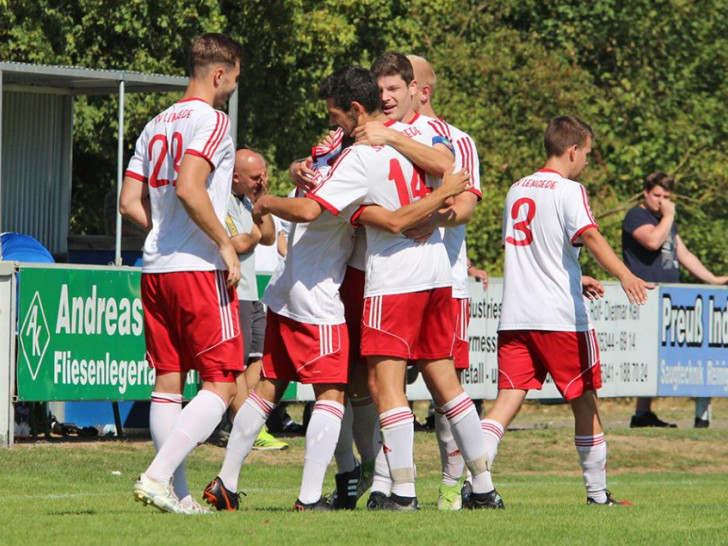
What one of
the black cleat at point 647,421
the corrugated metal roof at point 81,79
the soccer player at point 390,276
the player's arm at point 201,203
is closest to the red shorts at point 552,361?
the soccer player at point 390,276

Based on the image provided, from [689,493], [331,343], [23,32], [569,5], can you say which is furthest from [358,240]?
[569,5]

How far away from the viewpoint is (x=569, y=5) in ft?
108

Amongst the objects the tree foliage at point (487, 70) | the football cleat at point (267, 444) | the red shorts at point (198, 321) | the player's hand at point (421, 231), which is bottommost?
the football cleat at point (267, 444)

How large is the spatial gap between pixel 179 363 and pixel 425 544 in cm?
177

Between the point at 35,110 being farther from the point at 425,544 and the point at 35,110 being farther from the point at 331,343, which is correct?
the point at 425,544

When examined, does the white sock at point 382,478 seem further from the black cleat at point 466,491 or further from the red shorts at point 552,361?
the red shorts at point 552,361

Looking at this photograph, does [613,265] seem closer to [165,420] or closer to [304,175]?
[304,175]

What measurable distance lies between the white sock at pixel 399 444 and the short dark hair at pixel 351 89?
4.83 feet

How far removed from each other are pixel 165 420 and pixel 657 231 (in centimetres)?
930

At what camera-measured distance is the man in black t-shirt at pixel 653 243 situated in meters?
16.2

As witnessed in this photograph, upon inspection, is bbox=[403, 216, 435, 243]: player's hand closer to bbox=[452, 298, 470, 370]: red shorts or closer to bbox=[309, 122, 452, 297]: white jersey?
bbox=[309, 122, 452, 297]: white jersey

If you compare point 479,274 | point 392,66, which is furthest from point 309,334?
point 479,274

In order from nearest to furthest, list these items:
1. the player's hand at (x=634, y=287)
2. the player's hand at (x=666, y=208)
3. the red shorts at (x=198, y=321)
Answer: the red shorts at (x=198, y=321) < the player's hand at (x=634, y=287) < the player's hand at (x=666, y=208)

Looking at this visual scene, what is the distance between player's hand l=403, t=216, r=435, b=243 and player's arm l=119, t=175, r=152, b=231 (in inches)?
49.6
